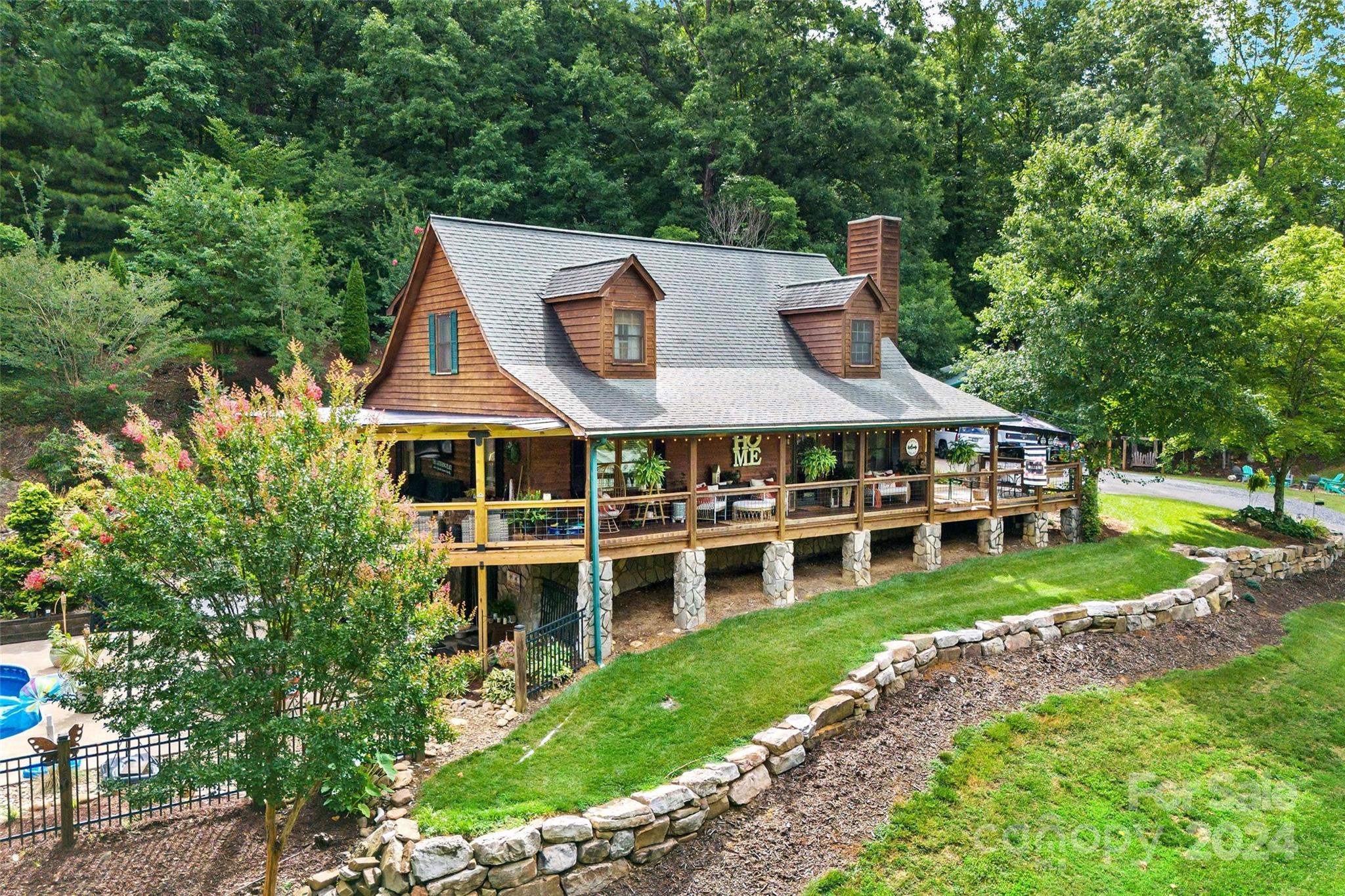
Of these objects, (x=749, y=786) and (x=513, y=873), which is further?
(x=749, y=786)

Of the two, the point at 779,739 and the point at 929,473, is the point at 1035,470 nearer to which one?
the point at 929,473

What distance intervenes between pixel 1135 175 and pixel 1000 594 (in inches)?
500

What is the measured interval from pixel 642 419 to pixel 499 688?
523cm

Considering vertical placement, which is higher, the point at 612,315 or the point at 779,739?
the point at 612,315

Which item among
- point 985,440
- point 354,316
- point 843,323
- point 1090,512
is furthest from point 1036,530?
point 354,316

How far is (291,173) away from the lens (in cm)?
3434

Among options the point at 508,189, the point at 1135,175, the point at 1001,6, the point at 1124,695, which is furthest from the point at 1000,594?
the point at 1001,6

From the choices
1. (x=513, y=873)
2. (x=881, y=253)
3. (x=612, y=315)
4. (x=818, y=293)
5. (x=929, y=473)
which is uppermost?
(x=881, y=253)

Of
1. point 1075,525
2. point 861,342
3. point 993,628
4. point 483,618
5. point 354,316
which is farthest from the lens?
point 354,316

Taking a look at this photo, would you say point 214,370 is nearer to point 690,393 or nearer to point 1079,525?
point 690,393

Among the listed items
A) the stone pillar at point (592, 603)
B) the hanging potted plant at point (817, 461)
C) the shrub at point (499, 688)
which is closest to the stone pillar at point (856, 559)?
the hanging potted plant at point (817, 461)

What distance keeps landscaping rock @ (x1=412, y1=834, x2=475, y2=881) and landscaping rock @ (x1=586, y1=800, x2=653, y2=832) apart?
153 cm

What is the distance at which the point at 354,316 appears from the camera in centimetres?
3152

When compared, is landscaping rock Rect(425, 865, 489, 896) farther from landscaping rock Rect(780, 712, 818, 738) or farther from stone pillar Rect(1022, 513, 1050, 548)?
stone pillar Rect(1022, 513, 1050, 548)
